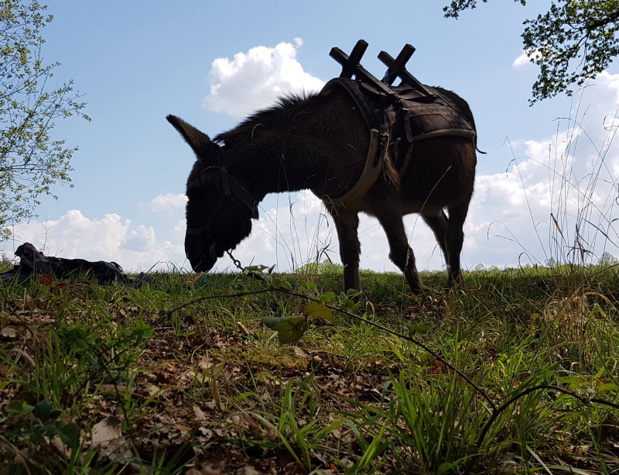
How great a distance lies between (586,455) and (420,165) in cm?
422

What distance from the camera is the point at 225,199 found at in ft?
18.5

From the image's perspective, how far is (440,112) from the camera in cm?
630

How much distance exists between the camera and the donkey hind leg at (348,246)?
539 centimetres

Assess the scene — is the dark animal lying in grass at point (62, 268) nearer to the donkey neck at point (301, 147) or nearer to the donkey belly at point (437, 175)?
the donkey neck at point (301, 147)

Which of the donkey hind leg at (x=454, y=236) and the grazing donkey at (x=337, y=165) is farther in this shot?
the donkey hind leg at (x=454, y=236)

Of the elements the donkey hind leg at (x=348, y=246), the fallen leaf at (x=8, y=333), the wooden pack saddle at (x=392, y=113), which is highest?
the wooden pack saddle at (x=392, y=113)

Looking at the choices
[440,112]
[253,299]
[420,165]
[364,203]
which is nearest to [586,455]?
[253,299]

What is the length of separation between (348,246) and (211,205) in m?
1.56

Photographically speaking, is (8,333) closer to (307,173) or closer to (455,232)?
(307,173)

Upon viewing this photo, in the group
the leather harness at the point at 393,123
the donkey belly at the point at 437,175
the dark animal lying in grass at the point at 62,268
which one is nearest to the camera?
the dark animal lying in grass at the point at 62,268

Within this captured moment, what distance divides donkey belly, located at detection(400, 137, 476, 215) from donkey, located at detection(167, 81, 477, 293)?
0.01 m

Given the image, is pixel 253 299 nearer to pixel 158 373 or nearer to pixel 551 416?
pixel 158 373

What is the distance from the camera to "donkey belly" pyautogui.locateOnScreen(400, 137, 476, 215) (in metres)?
5.86

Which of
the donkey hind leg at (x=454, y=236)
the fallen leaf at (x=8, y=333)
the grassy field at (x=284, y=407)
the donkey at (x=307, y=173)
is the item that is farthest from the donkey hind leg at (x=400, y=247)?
the fallen leaf at (x=8, y=333)
